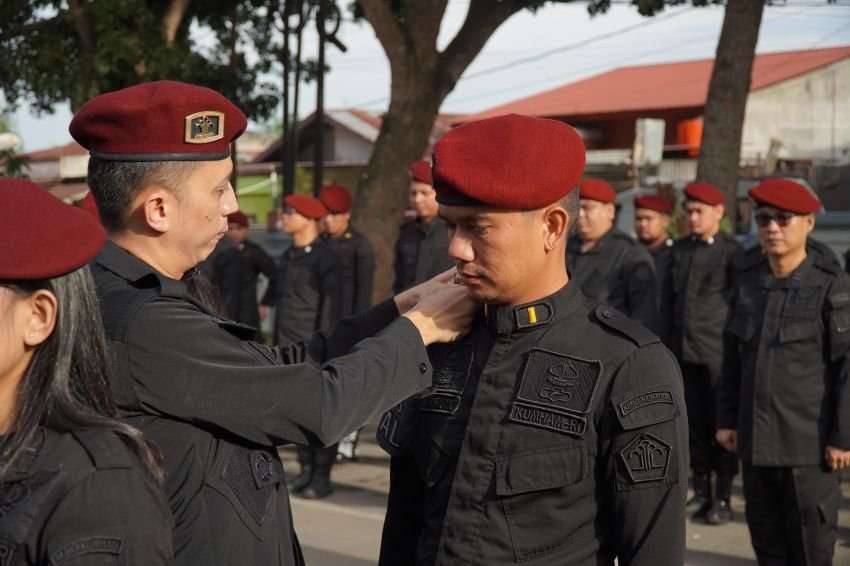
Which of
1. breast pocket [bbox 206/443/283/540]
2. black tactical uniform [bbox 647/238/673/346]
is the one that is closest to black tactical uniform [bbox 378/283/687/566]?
breast pocket [bbox 206/443/283/540]

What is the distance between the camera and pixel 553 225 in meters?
2.39

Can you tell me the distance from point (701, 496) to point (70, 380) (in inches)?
233

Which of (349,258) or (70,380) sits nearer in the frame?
(70,380)

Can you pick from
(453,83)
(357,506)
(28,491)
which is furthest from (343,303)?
(28,491)

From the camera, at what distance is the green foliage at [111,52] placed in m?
12.5

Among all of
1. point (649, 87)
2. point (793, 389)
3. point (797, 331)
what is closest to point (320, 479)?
point (793, 389)

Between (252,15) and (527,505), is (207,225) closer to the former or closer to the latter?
(527,505)

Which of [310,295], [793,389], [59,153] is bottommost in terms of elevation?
[59,153]

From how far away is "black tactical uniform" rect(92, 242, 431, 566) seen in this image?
6.56 feet

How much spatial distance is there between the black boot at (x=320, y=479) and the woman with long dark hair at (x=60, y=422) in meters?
5.99

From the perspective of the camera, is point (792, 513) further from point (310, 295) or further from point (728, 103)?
point (728, 103)

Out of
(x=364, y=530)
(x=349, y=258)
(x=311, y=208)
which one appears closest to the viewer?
(x=364, y=530)

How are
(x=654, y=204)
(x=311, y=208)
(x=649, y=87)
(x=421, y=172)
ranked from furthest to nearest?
(x=649, y=87) → (x=311, y=208) → (x=654, y=204) → (x=421, y=172)

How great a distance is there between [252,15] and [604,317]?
14071 mm
